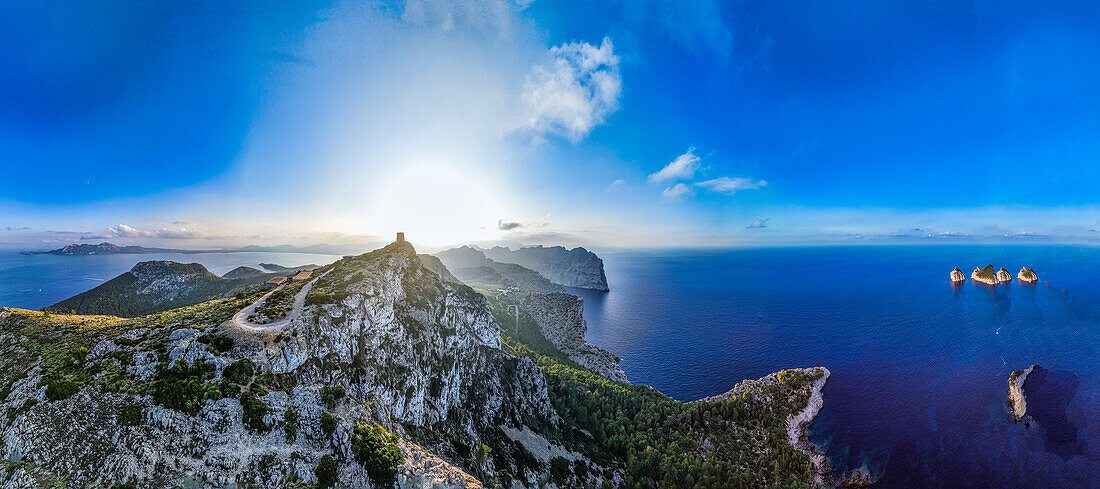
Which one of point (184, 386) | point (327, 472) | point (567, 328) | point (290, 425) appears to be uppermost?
point (184, 386)

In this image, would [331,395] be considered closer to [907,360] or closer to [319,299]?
[319,299]

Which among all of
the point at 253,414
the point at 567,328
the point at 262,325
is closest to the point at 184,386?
the point at 253,414

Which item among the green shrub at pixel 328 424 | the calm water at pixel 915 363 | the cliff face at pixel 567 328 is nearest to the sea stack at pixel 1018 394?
the calm water at pixel 915 363

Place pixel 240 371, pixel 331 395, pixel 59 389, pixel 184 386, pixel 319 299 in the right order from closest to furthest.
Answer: pixel 59 389
pixel 184 386
pixel 240 371
pixel 331 395
pixel 319 299

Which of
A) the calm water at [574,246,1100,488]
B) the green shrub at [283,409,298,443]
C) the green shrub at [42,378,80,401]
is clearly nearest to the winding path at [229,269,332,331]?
the green shrub at [283,409,298,443]

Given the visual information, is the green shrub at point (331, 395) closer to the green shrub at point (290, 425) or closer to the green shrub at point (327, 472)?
the green shrub at point (290, 425)
